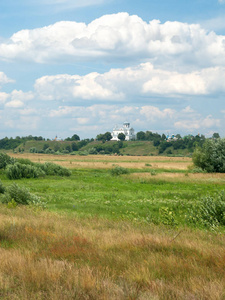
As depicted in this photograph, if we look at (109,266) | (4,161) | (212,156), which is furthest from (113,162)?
(109,266)

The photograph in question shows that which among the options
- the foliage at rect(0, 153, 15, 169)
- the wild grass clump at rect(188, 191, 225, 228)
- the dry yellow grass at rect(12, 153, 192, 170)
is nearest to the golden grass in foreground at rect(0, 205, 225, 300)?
the wild grass clump at rect(188, 191, 225, 228)

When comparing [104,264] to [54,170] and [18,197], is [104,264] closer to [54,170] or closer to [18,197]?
[18,197]

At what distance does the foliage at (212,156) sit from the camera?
50.3 meters

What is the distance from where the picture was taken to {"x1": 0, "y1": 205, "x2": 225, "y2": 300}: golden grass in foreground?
5770 millimetres

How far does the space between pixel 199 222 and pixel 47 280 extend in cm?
939

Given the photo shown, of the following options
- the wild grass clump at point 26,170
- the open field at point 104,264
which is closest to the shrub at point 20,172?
the wild grass clump at point 26,170

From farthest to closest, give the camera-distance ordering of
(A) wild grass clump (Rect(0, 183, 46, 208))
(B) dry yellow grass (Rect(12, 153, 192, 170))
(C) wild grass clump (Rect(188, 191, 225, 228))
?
(B) dry yellow grass (Rect(12, 153, 192, 170)) → (A) wild grass clump (Rect(0, 183, 46, 208)) → (C) wild grass clump (Rect(188, 191, 225, 228))

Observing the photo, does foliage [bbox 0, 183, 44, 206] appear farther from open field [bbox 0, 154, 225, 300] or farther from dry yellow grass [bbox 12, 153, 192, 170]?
dry yellow grass [bbox 12, 153, 192, 170]

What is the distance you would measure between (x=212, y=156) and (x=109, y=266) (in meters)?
46.0

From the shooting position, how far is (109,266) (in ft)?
23.4

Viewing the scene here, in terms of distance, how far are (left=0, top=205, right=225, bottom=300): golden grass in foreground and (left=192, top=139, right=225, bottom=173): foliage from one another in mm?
42396

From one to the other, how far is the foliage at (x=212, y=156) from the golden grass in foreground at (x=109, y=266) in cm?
4240

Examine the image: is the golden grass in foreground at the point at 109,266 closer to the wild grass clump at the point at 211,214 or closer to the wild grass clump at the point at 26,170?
the wild grass clump at the point at 211,214

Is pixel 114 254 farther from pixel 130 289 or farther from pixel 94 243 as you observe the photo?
pixel 130 289
